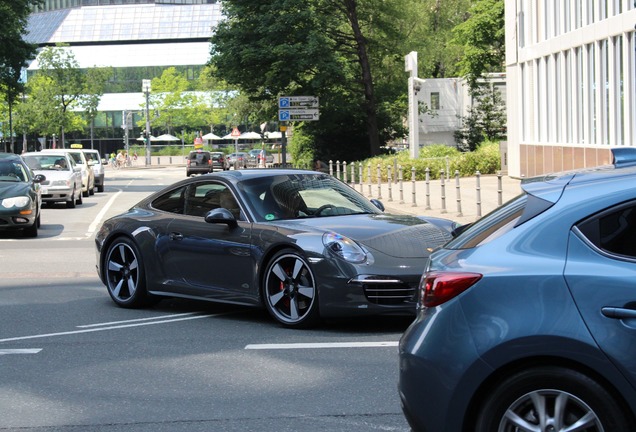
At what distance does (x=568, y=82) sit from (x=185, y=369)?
27.1m

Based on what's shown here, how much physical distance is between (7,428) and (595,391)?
3.25 meters

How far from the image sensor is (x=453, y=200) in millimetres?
27781

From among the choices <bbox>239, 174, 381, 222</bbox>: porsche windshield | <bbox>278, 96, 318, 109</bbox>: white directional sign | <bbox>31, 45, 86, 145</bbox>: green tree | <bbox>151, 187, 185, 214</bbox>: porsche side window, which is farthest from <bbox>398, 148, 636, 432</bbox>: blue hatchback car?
<bbox>31, 45, 86, 145</bbox>: green tree

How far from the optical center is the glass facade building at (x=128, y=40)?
11700 cm

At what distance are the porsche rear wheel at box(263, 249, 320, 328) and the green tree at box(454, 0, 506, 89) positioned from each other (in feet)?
168

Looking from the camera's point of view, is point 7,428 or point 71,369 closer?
point 7,428

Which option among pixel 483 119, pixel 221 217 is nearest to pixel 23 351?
pixel 221 217

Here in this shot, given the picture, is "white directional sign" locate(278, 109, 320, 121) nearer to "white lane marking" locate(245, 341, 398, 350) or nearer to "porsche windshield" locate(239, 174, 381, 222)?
"porsche windshield" locate(239, 174, 381, 222)

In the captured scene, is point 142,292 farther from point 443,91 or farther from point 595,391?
point 443,91

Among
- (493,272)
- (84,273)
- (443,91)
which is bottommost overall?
(84,273)

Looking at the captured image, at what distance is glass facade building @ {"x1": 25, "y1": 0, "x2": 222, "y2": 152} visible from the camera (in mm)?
117000

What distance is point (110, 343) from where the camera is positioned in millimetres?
8422

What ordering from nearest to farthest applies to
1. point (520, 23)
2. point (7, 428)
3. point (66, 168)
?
point (7, 428)
point (66, 168)
point (520, 23)

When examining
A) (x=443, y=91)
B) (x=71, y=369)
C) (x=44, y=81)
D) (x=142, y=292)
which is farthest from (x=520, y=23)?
(x=44, y=81)
